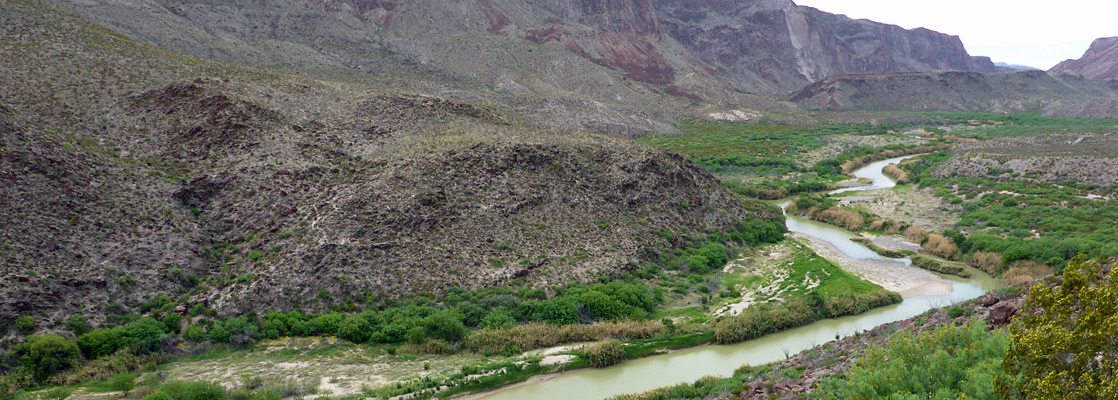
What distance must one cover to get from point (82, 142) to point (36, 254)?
43.7 feet

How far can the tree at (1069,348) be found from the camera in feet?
40.9

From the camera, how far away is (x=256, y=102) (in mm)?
51156

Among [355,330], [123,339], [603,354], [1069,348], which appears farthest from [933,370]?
[123,339]

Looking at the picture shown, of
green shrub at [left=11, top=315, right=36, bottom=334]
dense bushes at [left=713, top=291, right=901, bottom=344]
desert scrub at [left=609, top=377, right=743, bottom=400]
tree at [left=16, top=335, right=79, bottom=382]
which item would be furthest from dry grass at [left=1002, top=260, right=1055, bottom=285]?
green shrub at [left=11, top=315, right=36, bottom=334]

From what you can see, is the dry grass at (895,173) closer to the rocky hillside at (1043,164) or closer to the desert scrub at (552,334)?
the rocky hillside at (1043,164)

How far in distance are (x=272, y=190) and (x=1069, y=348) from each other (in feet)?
140

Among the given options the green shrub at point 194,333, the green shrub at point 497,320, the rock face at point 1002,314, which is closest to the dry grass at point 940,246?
the rock face at point 1002,314

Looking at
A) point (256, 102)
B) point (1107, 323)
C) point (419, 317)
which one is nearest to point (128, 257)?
point (419, 317)

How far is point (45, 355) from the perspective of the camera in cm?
2595

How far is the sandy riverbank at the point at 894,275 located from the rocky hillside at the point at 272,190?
922cm

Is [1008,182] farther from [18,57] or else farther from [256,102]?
[18,57]

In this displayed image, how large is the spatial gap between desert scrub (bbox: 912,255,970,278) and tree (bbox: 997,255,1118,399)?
33.9 metres

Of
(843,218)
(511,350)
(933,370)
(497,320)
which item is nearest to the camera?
(933,370)

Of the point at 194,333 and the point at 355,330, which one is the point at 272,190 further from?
the point at 355,330
